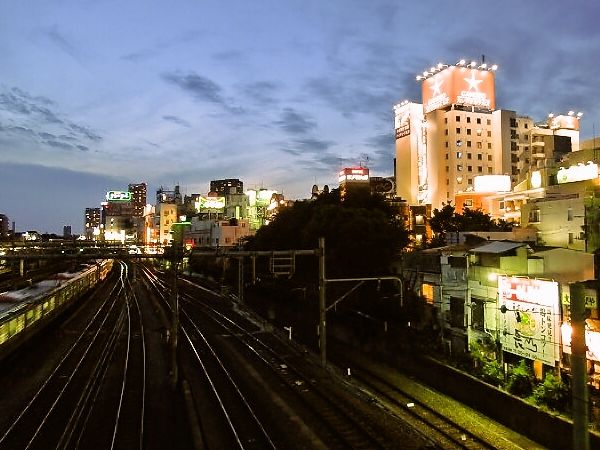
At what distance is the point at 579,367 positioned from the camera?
27.3ft

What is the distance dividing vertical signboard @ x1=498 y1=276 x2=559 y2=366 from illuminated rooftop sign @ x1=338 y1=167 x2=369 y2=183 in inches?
2134

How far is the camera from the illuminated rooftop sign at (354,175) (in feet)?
230

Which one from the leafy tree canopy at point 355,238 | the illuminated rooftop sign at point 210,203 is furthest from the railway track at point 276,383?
the illuminated rooftop sign at point 210,203

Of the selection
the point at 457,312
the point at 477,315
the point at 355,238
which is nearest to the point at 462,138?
the point at 355,238

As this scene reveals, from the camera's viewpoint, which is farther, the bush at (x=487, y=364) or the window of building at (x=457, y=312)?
the window of building at (x=457, y=312)

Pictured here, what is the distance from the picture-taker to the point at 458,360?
723 inches

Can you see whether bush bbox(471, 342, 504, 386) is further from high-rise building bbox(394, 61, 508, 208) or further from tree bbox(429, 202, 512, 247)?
high-rise building bbox(394, 61, 508, 208)

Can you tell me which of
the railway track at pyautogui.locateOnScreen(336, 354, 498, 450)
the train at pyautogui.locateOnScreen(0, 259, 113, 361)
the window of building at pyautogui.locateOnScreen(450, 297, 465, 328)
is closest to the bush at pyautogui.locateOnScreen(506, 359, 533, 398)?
the railway track at pyautogui.locateOnScreen(336, 354, 498, 450)

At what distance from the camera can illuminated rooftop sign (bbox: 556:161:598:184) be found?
36.1 m

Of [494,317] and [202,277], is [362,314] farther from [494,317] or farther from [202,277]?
[202,277]

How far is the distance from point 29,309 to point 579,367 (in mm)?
20906

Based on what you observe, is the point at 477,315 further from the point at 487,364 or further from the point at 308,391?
the point at 308,391

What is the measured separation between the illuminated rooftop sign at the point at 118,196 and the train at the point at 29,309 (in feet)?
340

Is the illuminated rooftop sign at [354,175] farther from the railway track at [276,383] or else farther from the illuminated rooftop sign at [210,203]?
the railway track at [276,383]
